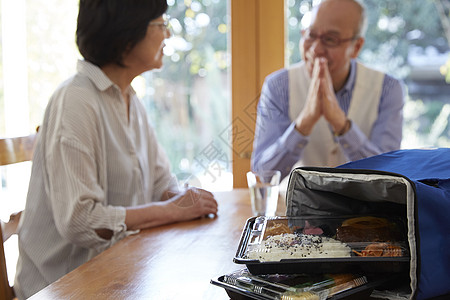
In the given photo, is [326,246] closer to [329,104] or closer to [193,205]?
[193,205]

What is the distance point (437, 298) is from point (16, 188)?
2.53m

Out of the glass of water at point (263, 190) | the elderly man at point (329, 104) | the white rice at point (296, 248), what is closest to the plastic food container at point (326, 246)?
the white rice at point (296, 248)

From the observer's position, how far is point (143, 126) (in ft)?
6.12

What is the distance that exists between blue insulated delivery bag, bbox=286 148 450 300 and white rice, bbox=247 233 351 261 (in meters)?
0.10

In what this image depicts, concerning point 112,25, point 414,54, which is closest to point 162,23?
point 112,25

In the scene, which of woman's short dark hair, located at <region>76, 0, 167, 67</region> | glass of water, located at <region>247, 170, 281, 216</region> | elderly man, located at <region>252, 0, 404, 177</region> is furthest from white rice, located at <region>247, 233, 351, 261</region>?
elderly man, located at <region>252, 0, 404, 177</region>

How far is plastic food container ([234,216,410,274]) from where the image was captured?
73 centimetres

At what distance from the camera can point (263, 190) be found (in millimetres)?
1456

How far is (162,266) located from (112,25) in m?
0.91

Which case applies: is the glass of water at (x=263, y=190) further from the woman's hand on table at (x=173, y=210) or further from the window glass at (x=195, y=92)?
the window glass at (x=195, y=92)

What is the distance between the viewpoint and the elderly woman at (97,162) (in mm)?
1387

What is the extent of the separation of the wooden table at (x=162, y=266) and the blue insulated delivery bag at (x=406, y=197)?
22cm

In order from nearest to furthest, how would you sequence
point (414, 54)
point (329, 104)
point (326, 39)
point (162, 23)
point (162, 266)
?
1. point (162, 266)
2. point (162, 23)
3. point (329, 104)
4. point (326, 39)
5. point (414, 54)

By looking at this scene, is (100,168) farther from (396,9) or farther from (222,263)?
(396,9)
